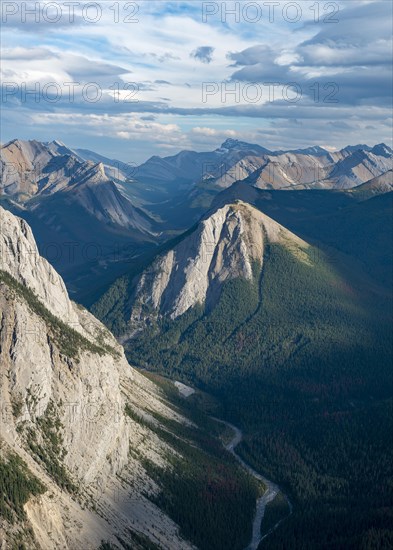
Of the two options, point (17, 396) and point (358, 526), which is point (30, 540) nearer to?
point (17, 396)

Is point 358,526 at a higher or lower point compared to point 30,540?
lower

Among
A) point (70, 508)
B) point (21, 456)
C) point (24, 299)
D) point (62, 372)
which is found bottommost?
point (70, 508)

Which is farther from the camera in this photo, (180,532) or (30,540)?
(180,532)

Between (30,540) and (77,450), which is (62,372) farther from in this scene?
(30,540)

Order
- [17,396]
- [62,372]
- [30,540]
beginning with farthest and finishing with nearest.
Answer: [62,372] → [17,396] → [30,540]

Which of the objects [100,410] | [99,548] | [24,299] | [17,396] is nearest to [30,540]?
[99,548]

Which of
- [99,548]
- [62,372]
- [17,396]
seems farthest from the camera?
[62,372]

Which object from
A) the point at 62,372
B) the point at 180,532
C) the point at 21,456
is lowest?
the point at 180,532

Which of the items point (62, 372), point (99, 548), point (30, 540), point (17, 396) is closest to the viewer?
point (30, 540)

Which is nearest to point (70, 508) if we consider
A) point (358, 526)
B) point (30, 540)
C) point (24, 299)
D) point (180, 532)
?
point (30, 540)
